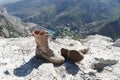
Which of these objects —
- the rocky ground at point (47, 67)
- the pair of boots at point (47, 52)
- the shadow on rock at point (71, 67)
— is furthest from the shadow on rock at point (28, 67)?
the shadow on rock at point (71, 67)

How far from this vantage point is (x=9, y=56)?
52.3ft

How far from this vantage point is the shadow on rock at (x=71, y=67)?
14.2 metres

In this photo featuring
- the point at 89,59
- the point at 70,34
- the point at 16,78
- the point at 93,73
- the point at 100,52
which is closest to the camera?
the point at 16,78

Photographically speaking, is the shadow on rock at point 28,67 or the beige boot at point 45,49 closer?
the shadow on rock at point 28,67

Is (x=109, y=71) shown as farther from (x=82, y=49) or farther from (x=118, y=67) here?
(x=82, y=49)

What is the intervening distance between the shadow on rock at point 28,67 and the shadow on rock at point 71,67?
1255 millimetres

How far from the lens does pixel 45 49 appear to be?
14.7 m

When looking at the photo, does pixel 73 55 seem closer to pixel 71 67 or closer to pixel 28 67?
pixel 71 67

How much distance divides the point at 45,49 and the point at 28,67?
126cm

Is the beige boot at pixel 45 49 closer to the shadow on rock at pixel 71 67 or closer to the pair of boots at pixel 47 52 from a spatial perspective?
the pair of boots at pixel 47 52

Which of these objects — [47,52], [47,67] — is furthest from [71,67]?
[47,67]

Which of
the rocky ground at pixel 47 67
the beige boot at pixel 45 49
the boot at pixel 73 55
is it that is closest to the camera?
the rocky ground at pixel 47 67

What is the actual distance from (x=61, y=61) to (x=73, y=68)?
0.69m

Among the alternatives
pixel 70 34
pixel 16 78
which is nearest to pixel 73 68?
pixel 16 78
